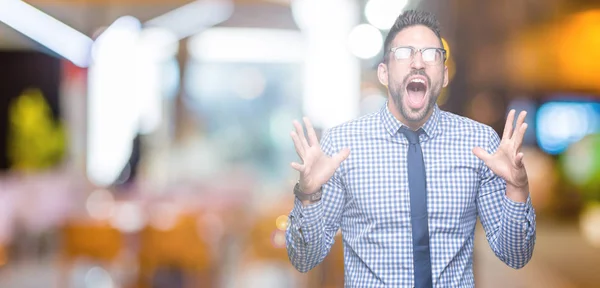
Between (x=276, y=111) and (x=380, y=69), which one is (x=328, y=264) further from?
(x=276, y=111)

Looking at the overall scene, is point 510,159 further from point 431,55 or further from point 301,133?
point 301,133

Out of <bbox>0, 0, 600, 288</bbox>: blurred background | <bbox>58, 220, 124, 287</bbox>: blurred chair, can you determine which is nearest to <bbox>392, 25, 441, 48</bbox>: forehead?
<bbox>0, 0, 600, 288</bbox>: blurred background

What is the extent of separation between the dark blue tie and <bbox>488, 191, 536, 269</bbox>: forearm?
0.44 ft

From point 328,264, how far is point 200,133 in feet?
21.3

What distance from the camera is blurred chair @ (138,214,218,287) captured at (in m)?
6.34

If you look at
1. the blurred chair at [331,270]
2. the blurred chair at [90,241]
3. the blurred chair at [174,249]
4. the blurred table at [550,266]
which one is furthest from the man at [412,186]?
the blurred chair at [90,241]

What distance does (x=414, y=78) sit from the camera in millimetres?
1335

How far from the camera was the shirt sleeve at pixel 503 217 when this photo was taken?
4.40ft

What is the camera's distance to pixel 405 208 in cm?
136

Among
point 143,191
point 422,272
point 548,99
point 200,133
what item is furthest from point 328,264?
point 548,99

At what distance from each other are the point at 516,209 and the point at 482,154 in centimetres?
11

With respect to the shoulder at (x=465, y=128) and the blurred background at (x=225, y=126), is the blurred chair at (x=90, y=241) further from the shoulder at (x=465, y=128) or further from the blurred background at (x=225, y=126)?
the shoulder at (x=465, y=128)

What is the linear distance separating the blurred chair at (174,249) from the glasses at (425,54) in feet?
17.0

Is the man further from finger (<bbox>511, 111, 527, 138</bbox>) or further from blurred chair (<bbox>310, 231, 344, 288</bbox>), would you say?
blurred chair (<bbox>310, 231, 344, 288</bbox>)
